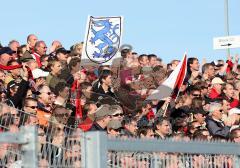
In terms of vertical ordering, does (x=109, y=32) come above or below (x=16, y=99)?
above

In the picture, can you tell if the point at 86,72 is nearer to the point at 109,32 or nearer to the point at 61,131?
the point at 109,32

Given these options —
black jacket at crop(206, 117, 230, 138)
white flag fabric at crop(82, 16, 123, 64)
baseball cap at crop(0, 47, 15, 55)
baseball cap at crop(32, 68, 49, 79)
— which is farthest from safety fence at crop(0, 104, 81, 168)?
white flag fabric at crop(82, 16, 123, 64)

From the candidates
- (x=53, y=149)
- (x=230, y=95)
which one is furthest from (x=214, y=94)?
(x=53, y=149)

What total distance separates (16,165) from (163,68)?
10854 millimetres

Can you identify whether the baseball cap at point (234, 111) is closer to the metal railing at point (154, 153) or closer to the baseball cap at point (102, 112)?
the baseball cap at point (102, 112)

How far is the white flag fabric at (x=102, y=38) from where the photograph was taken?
49.2 ft

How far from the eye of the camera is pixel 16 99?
11.4 meters

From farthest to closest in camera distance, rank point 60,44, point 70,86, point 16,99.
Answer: point 60,44, point 70,86, point 16,99

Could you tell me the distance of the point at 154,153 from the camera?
6.29 m

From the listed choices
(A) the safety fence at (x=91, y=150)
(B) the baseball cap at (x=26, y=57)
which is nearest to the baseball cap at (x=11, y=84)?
(B) the baseball cap at (x=26, y=57)

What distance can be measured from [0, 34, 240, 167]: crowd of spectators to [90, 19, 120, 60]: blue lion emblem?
0.24m

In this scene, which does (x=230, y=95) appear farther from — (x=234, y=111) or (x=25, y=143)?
(x=25, y=143)

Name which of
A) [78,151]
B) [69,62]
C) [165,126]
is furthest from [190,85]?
[78,151]

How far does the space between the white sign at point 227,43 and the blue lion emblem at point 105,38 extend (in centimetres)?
346
